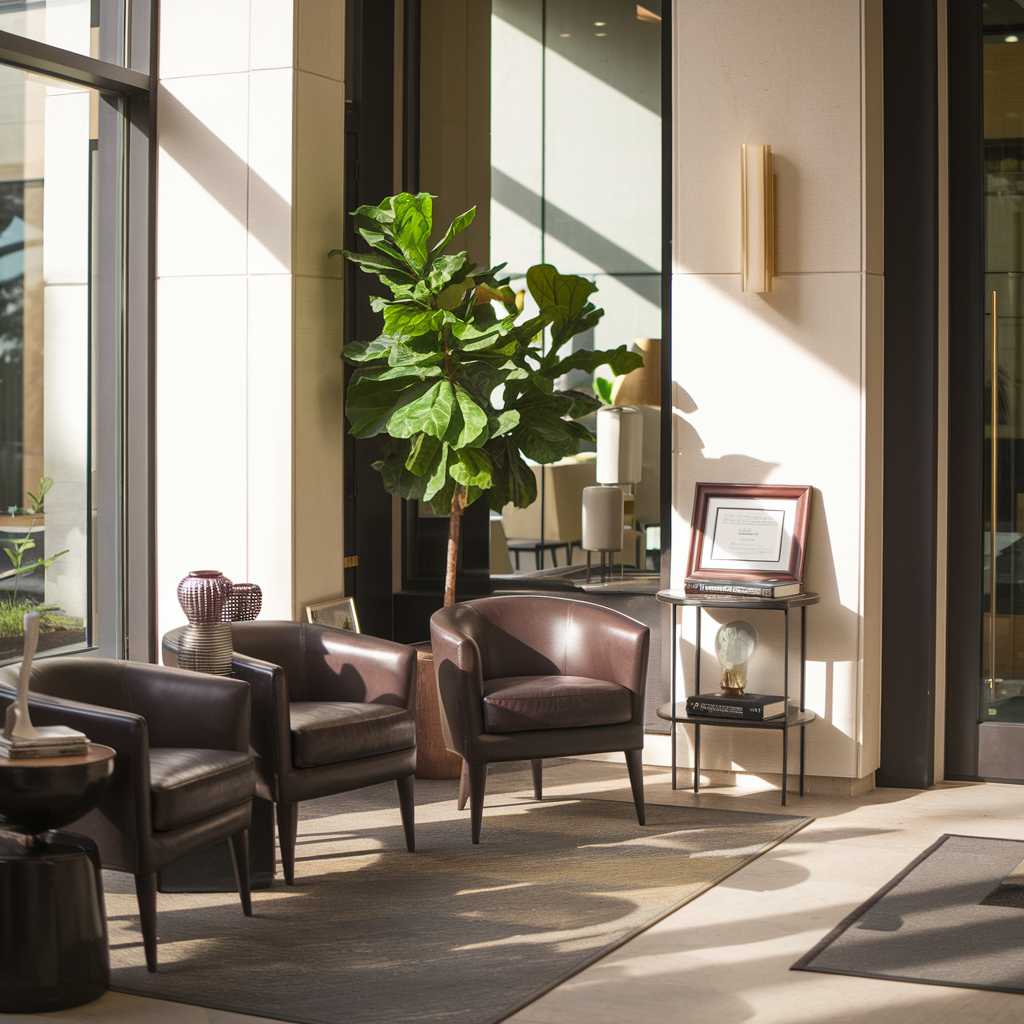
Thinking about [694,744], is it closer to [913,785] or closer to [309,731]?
[913,785]

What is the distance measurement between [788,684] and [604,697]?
100cm

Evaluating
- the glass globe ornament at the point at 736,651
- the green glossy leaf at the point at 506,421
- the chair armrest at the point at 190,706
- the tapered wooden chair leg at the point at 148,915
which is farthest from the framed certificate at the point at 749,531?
the tapered wooden chair leg at the point at 148,915

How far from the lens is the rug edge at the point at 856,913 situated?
3482 millimetres

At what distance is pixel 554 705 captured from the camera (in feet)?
15.6

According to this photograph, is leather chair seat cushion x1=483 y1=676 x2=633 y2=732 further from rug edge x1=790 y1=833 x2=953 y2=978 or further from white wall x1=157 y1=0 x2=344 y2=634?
white wall x1=157 y1=0 x2=344 y2=634

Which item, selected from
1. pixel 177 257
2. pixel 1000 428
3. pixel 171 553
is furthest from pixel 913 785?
pixel 177 257

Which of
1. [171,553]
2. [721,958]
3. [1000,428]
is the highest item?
[1000,428]

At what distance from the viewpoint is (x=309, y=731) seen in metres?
4.19

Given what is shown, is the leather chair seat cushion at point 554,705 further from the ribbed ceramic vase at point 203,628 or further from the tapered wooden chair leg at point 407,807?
the ribbed ceramic vase at point 203,628

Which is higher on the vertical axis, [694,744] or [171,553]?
[171,553]

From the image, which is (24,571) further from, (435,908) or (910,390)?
(910,390)

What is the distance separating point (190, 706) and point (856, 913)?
77.9 inches

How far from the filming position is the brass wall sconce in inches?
210

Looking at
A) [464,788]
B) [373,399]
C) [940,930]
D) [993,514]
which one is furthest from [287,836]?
[993,514]
